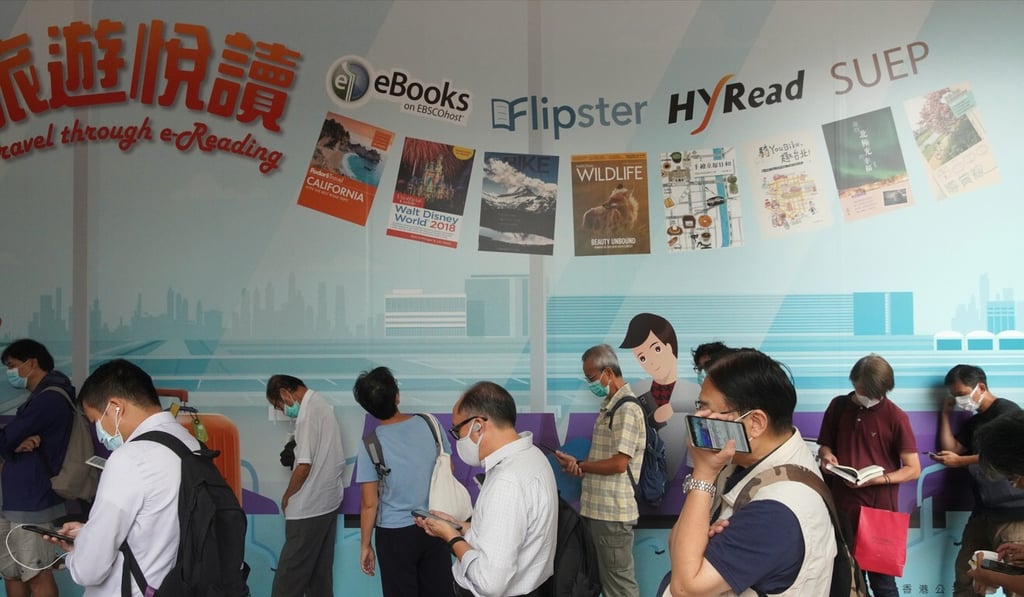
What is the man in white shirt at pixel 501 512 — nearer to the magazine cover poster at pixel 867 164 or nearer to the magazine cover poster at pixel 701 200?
the magazine cover poster at pixel 701 200

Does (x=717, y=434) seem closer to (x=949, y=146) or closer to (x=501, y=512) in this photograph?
(x=501, y=512)

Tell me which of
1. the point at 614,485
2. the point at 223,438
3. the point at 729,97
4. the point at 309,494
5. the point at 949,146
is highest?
the point at 729,97

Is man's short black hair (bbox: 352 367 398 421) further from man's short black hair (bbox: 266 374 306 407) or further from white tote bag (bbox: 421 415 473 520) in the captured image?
man's short black hair (bbox: 266 374 306 407)

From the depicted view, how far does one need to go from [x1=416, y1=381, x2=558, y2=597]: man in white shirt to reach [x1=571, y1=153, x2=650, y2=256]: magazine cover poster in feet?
7.58

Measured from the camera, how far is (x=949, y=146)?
4.91 metres

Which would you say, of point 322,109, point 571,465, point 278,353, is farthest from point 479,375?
point 322,109

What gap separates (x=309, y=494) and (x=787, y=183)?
3.29 m

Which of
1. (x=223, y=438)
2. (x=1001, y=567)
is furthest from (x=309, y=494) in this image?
(x=1001, y=567)

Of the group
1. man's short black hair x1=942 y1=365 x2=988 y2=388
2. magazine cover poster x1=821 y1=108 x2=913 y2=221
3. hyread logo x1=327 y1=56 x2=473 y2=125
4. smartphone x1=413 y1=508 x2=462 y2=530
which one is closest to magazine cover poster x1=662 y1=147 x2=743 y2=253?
magazine cover poster x1=821 y1=108 x2=913 y2=221

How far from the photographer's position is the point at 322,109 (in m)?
4.98

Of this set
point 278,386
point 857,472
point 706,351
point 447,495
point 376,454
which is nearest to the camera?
point 447,495

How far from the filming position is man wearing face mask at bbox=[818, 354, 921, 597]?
4.13 m

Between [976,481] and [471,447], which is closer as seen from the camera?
[471,447]

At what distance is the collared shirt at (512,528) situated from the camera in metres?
2.43
